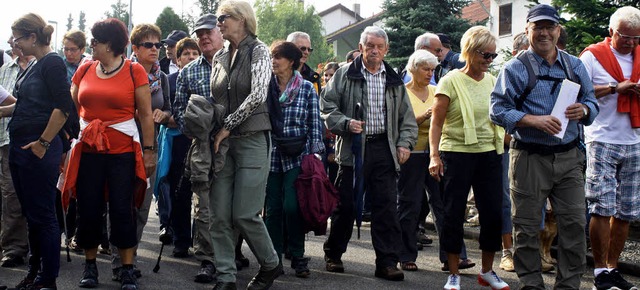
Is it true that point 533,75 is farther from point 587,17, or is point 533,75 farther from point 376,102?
point 587,17

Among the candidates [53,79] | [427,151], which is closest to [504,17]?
[427,151]

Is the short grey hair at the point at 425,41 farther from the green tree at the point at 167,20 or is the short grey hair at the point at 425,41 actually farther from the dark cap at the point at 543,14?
the green tree at the point at 167,20

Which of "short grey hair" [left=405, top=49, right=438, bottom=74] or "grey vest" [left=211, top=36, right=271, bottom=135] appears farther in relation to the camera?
"short grey hair" [left=405, top=49, right=438, bottom=74]

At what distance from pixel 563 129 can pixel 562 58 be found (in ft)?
1.90

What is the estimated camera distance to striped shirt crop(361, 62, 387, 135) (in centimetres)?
747

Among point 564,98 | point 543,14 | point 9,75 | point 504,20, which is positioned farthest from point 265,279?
point 504,20

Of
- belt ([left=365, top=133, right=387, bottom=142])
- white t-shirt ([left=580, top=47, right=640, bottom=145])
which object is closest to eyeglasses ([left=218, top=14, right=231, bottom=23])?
belt ([left=365, top=133, right=387, bottom=142])

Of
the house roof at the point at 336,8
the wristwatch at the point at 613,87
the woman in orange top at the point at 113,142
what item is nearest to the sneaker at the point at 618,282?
the wristwatch at the point at 613,87

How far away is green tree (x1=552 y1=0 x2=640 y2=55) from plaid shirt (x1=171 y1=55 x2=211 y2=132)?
5.46 m

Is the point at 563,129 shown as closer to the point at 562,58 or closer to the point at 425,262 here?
the point at 562,58

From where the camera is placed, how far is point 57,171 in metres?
6.33

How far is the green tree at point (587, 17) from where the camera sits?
35.4 ft

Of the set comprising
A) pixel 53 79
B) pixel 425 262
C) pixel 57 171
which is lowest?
pixel 425 262

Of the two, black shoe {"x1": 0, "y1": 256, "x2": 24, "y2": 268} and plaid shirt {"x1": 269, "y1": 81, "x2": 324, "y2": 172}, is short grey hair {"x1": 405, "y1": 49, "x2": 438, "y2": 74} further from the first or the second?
black shoe {"x1": 0, "y1": 256, "x2": 24, "y2": 268}
